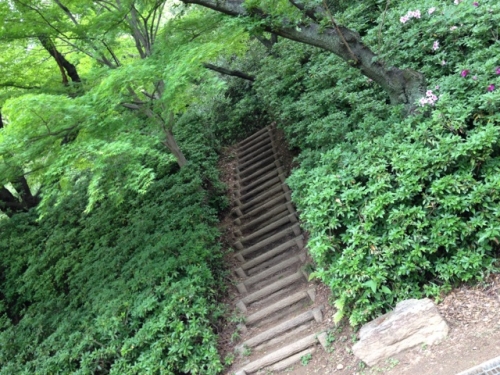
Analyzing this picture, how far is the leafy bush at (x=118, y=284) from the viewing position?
5.26 meters

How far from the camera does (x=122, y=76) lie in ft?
16.5

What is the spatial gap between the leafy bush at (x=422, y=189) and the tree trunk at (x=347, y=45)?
0.95 ft

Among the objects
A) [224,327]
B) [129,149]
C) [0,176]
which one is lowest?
[224,327]

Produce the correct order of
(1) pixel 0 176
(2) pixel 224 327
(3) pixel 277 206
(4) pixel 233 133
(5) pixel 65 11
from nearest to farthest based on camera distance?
(1) pixel 0 176, (2) pixel 224 327, (5) pixel 65 11, (3) pixel 277 206, (4) pixel 233 133

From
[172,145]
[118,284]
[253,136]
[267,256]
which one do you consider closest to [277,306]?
[267,256]

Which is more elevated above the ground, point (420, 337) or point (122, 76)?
point (122, 76)

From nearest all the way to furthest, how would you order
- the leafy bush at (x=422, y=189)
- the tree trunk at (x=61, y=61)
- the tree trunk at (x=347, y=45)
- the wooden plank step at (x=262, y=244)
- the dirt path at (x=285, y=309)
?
the dirt path at (x=285, y=309) < the leafy bush at (x=422, y=189) < the tree trunk at (x=347, y=45) < the tree trunk at (x=61, y=61) < the wooden plank step at (x=262, y=244)

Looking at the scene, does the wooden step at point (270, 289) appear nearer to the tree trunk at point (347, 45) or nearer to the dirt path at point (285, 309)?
the dirt path at point (285, 309)

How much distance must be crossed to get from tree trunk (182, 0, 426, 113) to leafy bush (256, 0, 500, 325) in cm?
29

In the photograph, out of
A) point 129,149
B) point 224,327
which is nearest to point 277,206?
point 224,327

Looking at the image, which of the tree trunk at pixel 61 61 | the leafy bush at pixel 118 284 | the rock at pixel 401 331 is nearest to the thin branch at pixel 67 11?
the tree trunk at pixel 61 61

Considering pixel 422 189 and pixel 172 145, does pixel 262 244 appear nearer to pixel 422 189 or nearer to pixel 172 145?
pixel 172 145

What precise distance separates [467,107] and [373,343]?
8.93ft

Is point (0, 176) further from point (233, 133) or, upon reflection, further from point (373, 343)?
point (233, 133)
